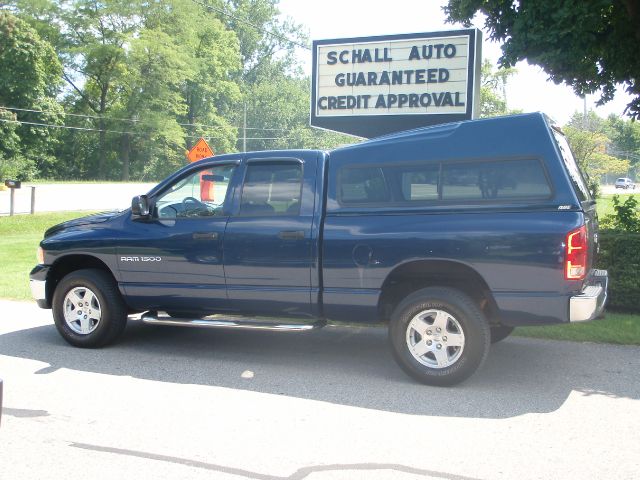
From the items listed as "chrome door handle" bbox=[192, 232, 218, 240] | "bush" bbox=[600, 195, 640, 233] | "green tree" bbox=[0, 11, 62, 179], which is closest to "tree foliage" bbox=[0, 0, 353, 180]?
"green tree" bbox=[0, 11, 62, 179]

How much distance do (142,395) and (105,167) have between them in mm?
64737

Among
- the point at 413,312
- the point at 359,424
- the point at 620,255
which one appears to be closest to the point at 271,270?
the point at 413,312

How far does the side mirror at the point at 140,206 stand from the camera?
6.80 m

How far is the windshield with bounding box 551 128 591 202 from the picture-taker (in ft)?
18.9

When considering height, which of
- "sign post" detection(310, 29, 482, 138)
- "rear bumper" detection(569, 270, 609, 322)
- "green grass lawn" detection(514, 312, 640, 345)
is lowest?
"green grass lawn" detection(514, 312, 640, 345)

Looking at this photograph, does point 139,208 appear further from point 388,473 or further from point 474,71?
point 474,71

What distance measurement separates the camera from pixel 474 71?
11.5 metres

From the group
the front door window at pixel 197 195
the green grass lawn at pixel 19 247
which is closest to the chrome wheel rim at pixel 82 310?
the front door window at pixel 197 195

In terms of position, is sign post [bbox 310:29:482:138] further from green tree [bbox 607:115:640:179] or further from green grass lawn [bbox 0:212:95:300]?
green tree [bbox 607:115:640:179]

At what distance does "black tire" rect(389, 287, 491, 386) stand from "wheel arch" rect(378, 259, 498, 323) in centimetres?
15

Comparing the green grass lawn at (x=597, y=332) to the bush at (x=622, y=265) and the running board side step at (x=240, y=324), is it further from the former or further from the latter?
the running board side step at (x=240, y=324)

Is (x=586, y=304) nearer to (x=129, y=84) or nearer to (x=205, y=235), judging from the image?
(x=205, y=235)

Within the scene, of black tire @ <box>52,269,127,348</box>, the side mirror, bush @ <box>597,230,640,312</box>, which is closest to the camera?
the side mirror

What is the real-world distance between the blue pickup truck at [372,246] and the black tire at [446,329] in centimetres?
1
